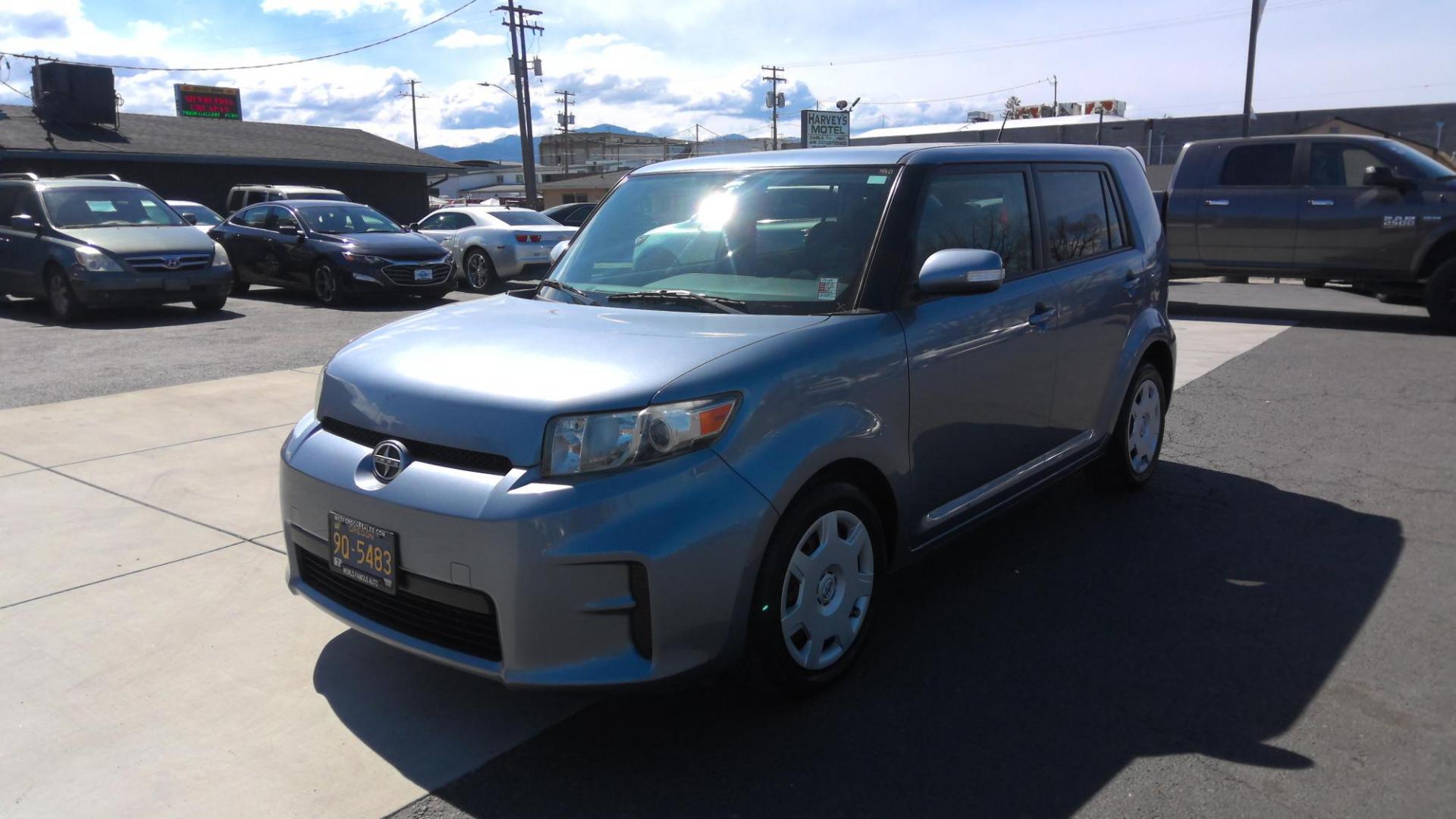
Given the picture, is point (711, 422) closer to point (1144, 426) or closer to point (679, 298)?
point (679, 298)

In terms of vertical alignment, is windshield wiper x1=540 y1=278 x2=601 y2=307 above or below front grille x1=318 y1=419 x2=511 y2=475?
above

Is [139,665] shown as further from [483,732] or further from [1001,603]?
[1001,603]

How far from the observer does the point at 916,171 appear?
4.00 meters

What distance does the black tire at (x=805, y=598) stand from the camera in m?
3.14

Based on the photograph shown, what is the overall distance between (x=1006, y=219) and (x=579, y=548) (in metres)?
2.57

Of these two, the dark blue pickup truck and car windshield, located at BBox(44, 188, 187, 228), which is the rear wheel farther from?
the dark blue pickup truck

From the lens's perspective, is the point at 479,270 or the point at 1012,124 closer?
the point at 479,270

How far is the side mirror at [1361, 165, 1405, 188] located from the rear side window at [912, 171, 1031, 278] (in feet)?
30.5

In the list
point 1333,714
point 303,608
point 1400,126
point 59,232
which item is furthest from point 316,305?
point 1400,126

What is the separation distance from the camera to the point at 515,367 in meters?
3.21

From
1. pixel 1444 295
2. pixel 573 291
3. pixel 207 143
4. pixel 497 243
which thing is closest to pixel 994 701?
pixel 573 291

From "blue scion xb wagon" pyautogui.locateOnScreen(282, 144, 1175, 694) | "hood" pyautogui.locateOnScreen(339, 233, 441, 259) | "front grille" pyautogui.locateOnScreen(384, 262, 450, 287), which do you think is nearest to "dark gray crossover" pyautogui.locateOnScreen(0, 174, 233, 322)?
"hood" pyautogui.locateOnScreen(339, 233, 441, 259)

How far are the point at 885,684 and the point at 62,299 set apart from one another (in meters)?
12.7

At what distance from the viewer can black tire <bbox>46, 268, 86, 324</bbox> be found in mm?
12602
